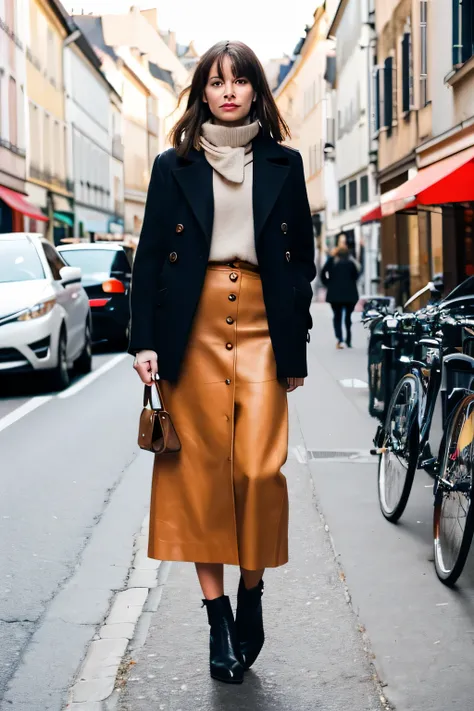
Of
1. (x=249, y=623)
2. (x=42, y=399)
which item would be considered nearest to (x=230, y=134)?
(x=249, y=623)

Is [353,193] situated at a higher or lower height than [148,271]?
higher

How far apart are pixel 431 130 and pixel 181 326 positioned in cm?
1923

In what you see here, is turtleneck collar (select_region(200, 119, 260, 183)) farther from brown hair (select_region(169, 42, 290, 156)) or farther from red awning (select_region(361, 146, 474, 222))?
red awning (select_region(361, 146, 474, 222))

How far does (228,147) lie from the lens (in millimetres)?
3762

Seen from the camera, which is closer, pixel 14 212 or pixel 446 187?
pixel 446 187

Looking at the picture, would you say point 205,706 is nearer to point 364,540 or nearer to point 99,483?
point 364,540

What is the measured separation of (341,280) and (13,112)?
20982 mm

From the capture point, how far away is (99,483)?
293 inches

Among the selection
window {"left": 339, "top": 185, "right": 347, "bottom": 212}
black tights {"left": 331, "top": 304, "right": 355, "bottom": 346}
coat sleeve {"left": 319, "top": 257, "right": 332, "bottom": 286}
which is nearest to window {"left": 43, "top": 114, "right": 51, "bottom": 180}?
window {"left": 339, "top": 185, "right": 347, "bottom": 212}

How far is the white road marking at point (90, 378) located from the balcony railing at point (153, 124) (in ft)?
215

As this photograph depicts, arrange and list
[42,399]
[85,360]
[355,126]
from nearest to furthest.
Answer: [42,399]
[85,360]
[355,126]

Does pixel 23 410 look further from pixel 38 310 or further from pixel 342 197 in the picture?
pixel 342 197

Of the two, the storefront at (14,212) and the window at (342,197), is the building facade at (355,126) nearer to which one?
the window at (342,197)

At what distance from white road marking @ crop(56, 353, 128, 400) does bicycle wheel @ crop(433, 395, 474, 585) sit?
738 centimetres
